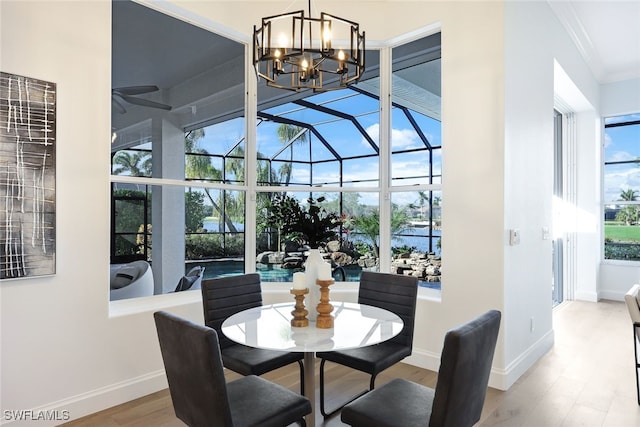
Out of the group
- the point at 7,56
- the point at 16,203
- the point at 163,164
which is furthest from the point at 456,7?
the point at 16,203

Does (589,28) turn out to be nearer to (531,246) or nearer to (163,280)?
(531,246)

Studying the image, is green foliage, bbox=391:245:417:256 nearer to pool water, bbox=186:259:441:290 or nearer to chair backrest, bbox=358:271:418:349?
pool water, bbox=186:259:441:290

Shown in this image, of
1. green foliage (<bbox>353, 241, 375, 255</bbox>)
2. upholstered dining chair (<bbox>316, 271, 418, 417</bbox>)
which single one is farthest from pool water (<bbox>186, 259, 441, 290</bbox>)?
upholstered dining chair (<bbox>316, 271, 418, 417</bbox>)

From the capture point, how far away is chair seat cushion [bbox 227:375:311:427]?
1.70 meters

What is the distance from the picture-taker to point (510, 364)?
3.09 metres

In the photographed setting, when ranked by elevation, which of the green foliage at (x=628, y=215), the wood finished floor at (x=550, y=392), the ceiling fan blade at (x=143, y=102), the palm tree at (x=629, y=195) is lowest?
the wood finished floor at (x=550, y=392)

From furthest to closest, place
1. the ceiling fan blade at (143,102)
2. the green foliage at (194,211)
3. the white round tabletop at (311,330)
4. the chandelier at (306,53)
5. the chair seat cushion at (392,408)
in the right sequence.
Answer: the green foliage at (194,211)
the ceiling fan blade at (143,102)
the chandelier at (306,53)
the white round tabletop at (311,330)
the chair seat cushion at (392,408)

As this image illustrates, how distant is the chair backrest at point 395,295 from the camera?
2.64 metres

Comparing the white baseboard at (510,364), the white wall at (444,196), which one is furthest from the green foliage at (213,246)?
the white baseboard at (510,364)

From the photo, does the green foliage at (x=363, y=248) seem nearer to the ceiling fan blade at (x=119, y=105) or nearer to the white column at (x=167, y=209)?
the white column at (x=167, y=209)

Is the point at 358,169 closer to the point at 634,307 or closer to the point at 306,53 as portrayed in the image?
the point at 306,53

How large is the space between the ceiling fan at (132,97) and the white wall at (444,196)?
6.4 inches

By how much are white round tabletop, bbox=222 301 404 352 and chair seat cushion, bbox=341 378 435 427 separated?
0.87ft

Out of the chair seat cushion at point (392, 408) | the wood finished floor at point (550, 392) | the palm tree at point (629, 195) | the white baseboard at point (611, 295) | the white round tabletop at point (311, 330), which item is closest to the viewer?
the chair seat cushion at point (392, 408)
